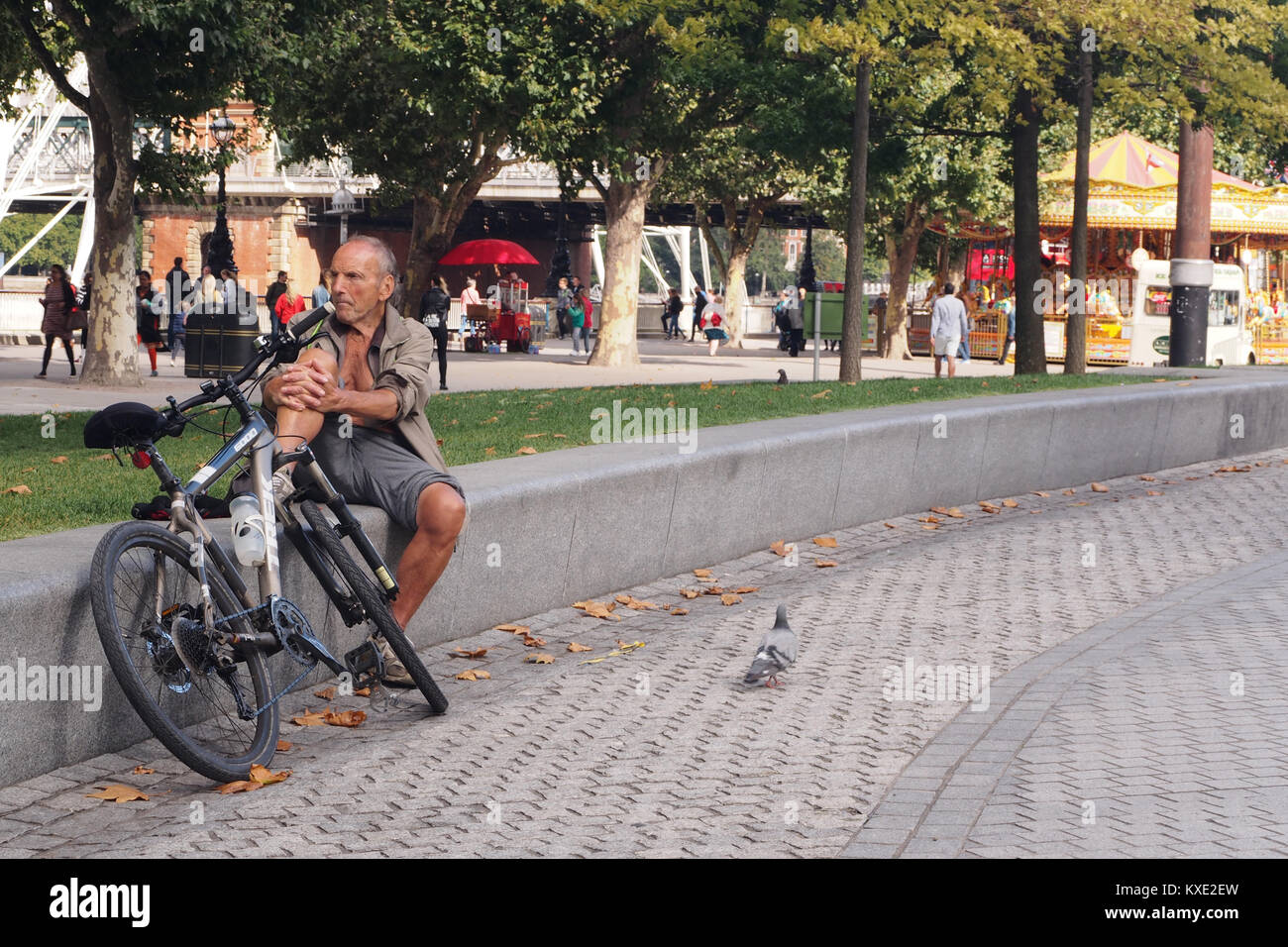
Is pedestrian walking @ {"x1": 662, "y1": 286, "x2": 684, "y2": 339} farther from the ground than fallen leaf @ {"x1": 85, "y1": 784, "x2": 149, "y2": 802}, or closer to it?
farther from the ground

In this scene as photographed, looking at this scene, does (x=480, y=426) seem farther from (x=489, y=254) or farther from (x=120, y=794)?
(x=489, y=254)

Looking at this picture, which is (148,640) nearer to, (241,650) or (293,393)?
(241,650)

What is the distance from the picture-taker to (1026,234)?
22578mm

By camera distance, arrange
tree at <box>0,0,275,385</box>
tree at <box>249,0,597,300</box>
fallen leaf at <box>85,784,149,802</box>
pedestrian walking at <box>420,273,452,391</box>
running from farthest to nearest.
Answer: tree at <box>249,0,597,300</box> < pedestrian walking at <box>420,273,452,391</box> < tree at <box>0,0,275,385</box> < fallen leaf at <box>85,784,149,802</box>

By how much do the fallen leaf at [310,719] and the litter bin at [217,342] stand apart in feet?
63.3

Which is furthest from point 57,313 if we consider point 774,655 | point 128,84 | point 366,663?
point 774,655

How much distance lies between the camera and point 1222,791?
5.58 meters

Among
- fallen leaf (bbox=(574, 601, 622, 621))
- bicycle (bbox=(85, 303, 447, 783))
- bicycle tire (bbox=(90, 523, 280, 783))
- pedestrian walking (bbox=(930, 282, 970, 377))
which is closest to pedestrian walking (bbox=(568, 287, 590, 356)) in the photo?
pedestrian walking (bbox=(930, 282, 970, 377))

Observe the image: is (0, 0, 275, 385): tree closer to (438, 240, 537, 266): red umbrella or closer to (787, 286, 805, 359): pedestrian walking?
(787, 286, 805, 359): pedestrian walking

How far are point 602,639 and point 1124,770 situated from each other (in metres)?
3.04

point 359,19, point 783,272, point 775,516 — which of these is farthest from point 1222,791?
point 783,272

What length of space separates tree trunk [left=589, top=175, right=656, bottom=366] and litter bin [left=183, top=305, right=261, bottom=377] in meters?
7.97

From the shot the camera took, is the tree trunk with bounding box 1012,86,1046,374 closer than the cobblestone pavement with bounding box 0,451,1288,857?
No

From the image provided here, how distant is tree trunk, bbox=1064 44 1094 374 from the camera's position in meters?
21.6
